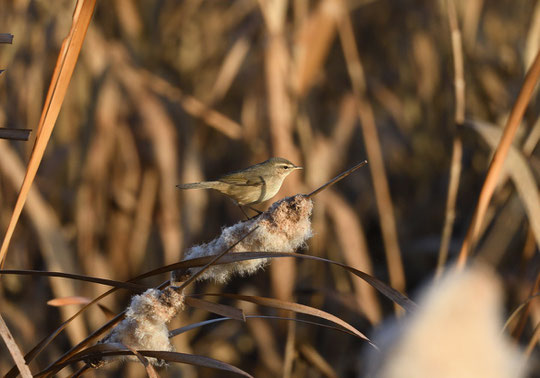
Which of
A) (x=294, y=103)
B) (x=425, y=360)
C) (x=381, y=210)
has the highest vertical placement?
(x=294, y=103)

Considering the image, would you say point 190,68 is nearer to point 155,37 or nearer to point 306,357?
point 155,37

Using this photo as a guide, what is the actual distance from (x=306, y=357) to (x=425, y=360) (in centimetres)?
203

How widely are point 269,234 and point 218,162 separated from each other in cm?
279

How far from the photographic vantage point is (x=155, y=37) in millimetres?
3473

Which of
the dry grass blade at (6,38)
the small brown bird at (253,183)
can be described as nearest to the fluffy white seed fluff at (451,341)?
→ the dry grass blade at (6,38)

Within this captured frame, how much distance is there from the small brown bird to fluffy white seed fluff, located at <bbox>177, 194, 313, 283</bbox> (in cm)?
112

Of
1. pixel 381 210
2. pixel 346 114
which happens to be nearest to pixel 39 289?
pixel 381 210

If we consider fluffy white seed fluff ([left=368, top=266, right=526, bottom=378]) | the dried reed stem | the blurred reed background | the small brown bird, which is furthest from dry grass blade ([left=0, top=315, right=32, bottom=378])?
the dried reed stem

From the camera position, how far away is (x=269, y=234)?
1.26 meters

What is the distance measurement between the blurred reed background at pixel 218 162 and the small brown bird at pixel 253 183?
268 mm

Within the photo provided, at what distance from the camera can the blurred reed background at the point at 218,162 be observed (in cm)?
275

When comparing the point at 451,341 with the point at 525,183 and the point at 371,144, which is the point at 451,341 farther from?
the point at 371,144

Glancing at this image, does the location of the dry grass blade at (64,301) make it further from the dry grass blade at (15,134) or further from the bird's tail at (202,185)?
the bird's tail at (202,185)

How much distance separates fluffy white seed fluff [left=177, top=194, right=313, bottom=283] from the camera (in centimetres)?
126
